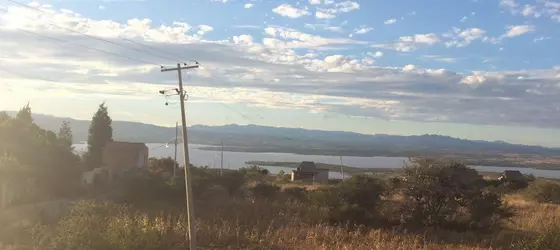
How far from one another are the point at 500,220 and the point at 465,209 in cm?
156

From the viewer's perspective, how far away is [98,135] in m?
47.8

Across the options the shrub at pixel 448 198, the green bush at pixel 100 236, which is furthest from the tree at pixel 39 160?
the shrub at pixel 448 198

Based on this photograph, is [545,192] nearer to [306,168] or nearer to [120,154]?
[306,168]

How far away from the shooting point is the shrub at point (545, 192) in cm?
4256

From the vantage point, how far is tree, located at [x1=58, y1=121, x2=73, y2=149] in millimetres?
39406

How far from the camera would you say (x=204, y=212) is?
26453 millimetres

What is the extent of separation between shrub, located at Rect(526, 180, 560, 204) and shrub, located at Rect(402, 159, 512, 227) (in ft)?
78.3

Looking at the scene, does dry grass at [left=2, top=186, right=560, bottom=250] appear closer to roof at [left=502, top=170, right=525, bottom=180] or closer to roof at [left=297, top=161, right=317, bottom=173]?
roof at [left=502, top=170, right=525, bottom=180]

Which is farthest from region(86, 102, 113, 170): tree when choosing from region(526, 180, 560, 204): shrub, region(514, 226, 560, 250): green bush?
region(514, 226, 560, 250): green bush

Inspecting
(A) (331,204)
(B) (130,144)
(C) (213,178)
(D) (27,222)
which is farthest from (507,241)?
(B) (130,144)

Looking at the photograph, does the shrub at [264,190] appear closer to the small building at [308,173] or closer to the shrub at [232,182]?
the shrub at [232,182]

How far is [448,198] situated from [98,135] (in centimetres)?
3529

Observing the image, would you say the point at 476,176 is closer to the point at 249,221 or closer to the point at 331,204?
the point at 331,204

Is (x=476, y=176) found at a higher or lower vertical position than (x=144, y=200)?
higher
